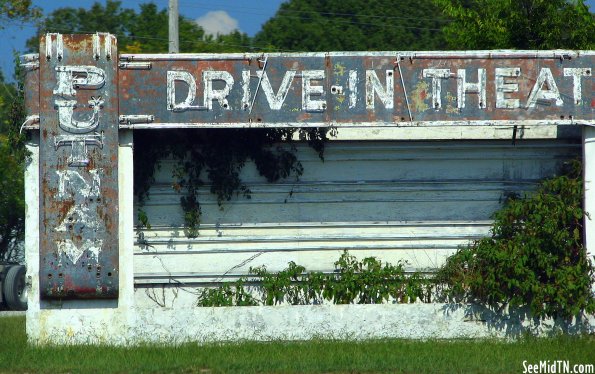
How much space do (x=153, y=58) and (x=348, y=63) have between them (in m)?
2.64

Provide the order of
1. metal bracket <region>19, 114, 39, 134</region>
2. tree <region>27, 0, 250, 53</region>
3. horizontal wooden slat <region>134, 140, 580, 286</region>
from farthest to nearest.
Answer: tree <region>27, 0, 250, 53</region>, horizontal wooden slat <region>134, 140, 580, 286</region>, metal bracket <region>19, 114, 39, 134</region>

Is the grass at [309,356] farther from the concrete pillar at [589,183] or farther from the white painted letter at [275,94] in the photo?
the white painted letter at [275,94]

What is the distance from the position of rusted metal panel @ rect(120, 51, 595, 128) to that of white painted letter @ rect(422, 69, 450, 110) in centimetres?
1

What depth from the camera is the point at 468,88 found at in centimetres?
1347

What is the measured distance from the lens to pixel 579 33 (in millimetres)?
17922

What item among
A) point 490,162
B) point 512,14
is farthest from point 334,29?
point 490,162

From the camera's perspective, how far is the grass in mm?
11344

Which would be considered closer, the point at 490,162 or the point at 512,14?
the point at 490,162

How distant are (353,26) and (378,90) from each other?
37440 mm

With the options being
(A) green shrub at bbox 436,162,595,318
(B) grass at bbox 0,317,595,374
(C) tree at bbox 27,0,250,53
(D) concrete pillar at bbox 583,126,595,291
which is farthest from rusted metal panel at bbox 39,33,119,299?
(C) tree at bbox 27,0,250,53

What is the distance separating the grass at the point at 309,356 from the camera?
11.3 meters

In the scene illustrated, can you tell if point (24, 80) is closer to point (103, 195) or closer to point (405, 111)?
point (103, 195)

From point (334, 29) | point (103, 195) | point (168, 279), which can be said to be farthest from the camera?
point (334, 29)

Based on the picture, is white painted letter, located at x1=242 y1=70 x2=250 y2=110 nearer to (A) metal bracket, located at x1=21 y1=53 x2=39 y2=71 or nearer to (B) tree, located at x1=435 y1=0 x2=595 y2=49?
(A) metal bracket, located at x1=21 y1=53 x2=39 y2=71
